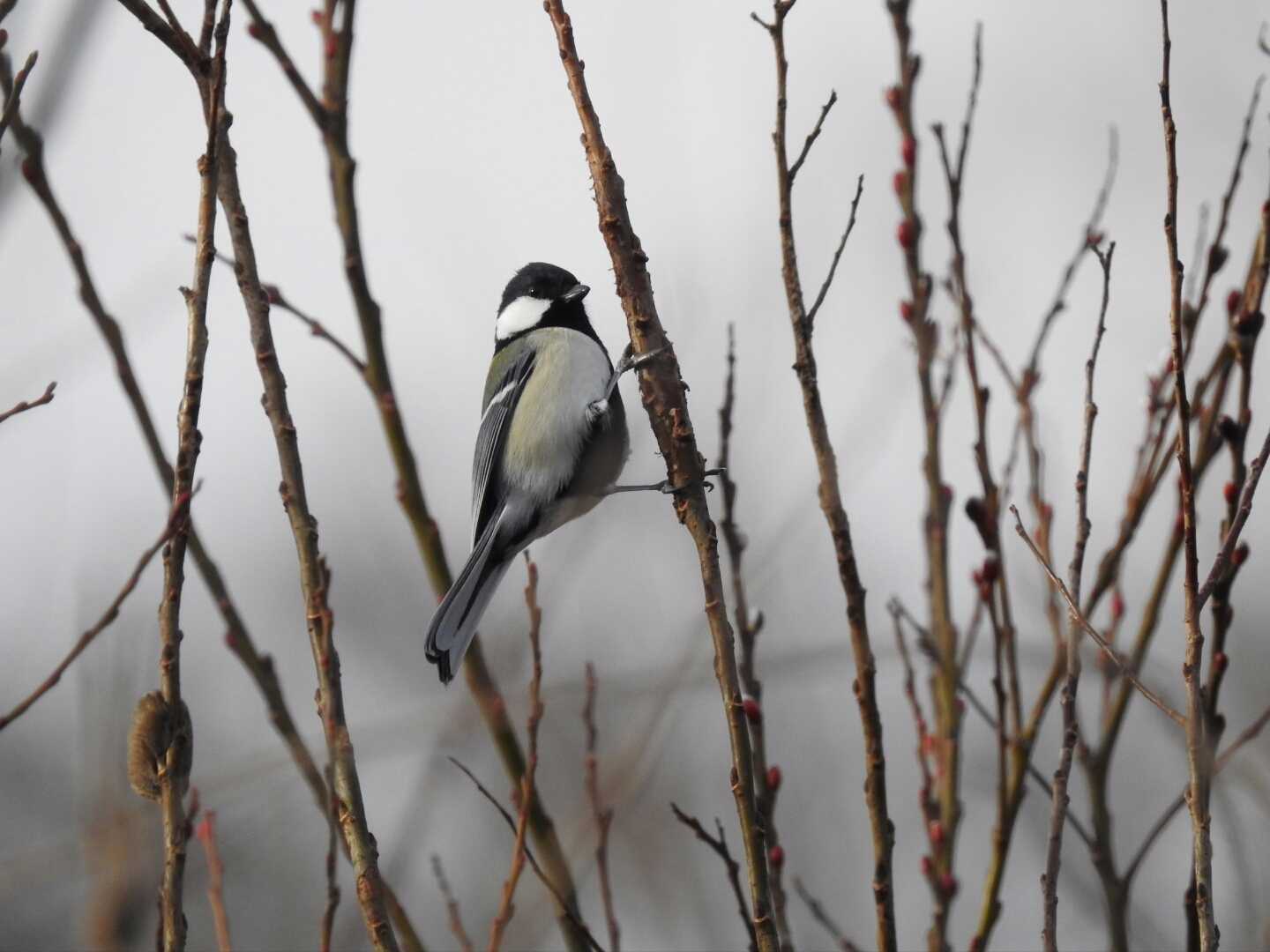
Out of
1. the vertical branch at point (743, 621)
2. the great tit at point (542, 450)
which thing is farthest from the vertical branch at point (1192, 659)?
the great tit at point (542, 450)

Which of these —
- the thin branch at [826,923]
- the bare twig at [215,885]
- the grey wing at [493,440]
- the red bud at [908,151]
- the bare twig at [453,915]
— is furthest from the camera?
the grey wing at [493,440]

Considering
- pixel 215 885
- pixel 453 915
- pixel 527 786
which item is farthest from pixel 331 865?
pixel 453 915

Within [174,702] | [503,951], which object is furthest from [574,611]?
[174,702]

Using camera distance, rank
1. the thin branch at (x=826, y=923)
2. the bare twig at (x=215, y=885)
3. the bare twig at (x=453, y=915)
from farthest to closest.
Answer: the thin branch at (x=826, y=923) → the bare twig at (x=453, y=915) → the bare twig at (x=215, y=885)

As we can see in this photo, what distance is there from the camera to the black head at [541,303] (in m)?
4.09

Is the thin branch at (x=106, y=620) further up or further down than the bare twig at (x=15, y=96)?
further down

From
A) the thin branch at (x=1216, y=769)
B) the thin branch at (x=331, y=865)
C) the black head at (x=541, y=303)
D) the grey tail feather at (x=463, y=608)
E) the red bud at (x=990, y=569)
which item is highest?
the black head at (x=541, y=303)

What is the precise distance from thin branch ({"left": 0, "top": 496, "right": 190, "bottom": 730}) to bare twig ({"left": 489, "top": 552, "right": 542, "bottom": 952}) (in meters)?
0.71

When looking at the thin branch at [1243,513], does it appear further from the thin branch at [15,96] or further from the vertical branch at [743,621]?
the thin branch at [15,96]

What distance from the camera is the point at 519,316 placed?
4266 millimetres

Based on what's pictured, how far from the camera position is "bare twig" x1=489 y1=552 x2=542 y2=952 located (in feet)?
6.19

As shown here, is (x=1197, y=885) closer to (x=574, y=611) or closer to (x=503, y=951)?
(x=503, y=951)

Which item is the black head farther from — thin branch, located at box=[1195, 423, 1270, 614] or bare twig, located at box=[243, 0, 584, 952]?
thin branch, located at box=[1195, 423, 1270, 614]

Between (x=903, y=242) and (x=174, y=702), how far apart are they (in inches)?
66.2
